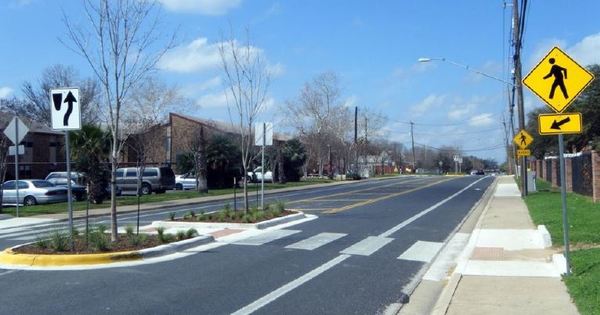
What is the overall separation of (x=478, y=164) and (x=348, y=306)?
554ft

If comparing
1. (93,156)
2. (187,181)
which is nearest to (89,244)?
(93,156)

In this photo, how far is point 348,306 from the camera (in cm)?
797

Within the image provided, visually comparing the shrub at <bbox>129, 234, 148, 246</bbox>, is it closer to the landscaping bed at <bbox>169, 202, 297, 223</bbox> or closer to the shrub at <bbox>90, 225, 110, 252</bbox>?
the shrub at <bbox>90, 225, 110, 252</bbox>

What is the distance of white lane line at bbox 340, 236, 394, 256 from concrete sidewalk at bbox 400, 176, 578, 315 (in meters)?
1.74

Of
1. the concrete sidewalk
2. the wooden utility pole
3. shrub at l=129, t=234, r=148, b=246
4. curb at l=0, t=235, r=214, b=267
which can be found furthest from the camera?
the wooden utility pole

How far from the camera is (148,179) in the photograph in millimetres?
40812

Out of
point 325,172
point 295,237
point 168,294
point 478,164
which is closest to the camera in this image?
point 168,294

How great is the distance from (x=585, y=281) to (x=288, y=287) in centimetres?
395

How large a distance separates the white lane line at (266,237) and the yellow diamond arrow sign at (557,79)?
680 centimetres

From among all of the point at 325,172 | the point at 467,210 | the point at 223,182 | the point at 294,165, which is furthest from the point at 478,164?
the point at 467,210

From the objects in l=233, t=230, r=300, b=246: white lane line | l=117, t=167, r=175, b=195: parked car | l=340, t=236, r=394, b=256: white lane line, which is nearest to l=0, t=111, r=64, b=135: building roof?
l=117, t=167, r=175, b=195: parked car

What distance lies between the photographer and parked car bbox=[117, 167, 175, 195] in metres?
40.2

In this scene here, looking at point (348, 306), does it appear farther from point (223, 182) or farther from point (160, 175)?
point (223, 182)

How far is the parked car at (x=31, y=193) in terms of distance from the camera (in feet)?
101
